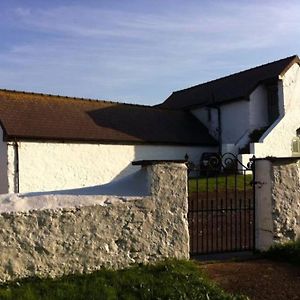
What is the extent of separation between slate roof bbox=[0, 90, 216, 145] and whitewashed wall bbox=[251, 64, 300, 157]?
3.18 meters

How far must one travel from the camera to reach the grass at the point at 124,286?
19.9 ft

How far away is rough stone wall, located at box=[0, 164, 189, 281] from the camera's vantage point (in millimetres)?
6703

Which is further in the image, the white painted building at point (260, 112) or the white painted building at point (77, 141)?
the white painted building at point (260, 112)

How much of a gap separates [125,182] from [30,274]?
199cm

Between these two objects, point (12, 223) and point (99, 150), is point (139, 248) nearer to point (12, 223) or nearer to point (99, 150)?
point (12, 223)

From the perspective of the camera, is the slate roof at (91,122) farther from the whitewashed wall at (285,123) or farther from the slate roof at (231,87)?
the whitewashed wall at (285,123)

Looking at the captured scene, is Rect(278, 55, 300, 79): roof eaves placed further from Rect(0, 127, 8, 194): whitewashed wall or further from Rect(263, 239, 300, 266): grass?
Rect(263, 239, 300, 266): grass

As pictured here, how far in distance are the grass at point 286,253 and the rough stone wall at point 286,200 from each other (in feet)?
0.48

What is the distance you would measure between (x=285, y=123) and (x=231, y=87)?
451cm

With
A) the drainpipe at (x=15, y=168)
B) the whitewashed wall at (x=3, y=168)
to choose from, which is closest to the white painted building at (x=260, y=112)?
the drainpipe at (x=15, y=168)

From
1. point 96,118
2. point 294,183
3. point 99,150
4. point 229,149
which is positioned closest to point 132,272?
point 294,183

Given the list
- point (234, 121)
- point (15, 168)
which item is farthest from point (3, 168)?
point (234, 121)

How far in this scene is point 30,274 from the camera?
6.77 metres

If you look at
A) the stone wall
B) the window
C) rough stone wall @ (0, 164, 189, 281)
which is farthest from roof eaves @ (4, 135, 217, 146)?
rough stone wall @ (0, 164, 189, 281)
